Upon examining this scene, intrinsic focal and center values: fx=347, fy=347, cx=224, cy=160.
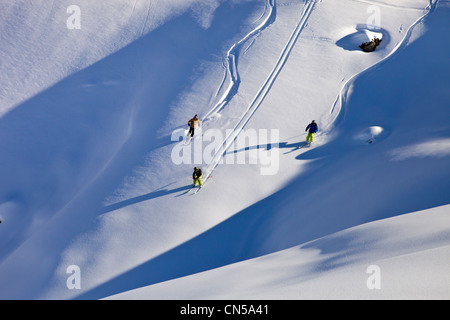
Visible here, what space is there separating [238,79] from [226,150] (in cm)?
412

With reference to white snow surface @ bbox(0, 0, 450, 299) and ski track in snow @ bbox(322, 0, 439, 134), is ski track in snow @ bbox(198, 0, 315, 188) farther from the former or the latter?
ski track in snow @ bbox(322, 0, 439, 134)

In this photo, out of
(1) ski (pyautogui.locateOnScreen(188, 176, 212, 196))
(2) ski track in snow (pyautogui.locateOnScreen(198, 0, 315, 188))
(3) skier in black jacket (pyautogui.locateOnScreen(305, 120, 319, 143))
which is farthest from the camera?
(2) ski track in snow (pyautogui.locateOnScreen(198, 0, 315, 188))

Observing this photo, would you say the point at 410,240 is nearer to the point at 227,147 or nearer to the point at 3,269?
the point at 227,147

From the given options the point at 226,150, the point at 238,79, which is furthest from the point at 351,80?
the point at 226,150

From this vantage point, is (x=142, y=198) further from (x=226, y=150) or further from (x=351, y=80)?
(x=351, y=80)

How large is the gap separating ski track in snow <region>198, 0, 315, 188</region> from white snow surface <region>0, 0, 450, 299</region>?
2.7 inches

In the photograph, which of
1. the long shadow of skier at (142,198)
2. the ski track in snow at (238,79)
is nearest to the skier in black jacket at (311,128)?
the ski track in snow at (238,79)

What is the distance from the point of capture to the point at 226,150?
46.1ft

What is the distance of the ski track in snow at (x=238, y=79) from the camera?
46.6 ft

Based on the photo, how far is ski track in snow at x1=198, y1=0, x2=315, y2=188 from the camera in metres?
14.2

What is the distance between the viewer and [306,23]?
1834cm

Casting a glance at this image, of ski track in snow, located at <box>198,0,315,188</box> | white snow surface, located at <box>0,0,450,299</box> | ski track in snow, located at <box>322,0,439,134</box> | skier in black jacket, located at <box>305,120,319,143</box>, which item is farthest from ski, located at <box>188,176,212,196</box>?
ski track in snow, located at <box>322,0,439,134</box>

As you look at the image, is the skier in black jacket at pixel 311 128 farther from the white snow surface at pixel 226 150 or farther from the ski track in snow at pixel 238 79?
the ski track in snow at pixel 238 79

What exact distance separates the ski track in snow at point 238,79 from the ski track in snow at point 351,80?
3071 millimetres
